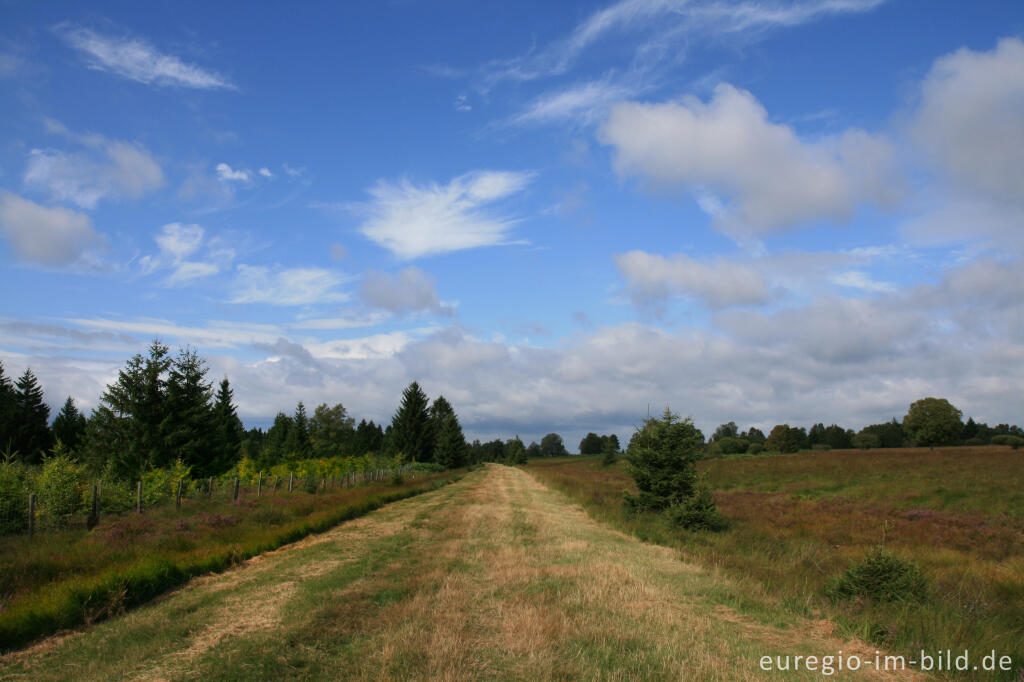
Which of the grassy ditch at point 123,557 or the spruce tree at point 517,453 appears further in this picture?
the spruce tree at point 517,453

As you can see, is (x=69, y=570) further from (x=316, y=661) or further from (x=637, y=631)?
(x=637, y=631)

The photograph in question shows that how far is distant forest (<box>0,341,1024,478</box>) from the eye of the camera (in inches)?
1348

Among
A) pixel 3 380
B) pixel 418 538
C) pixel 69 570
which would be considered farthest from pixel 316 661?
pixel 3 380

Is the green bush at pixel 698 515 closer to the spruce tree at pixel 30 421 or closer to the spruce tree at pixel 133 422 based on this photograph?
the spruce tree at pixel 133 422

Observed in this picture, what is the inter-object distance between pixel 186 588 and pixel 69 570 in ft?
8.31

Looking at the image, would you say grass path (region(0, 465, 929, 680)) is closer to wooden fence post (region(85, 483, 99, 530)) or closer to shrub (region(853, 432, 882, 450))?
wooden fence post (region(85, 483, 99, 530))

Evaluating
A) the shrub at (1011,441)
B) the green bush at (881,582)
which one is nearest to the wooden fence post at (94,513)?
the green bush at (881,582)

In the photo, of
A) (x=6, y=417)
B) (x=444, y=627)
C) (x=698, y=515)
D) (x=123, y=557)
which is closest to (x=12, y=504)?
(x=123, y=557)

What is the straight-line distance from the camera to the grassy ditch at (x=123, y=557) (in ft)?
27.4

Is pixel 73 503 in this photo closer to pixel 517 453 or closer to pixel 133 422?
pixel 133 422

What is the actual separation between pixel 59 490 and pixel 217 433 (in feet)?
82.5

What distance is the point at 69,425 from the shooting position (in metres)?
69.6

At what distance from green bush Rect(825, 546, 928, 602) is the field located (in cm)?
27

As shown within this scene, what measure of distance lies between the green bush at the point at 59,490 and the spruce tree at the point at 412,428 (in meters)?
65.3
